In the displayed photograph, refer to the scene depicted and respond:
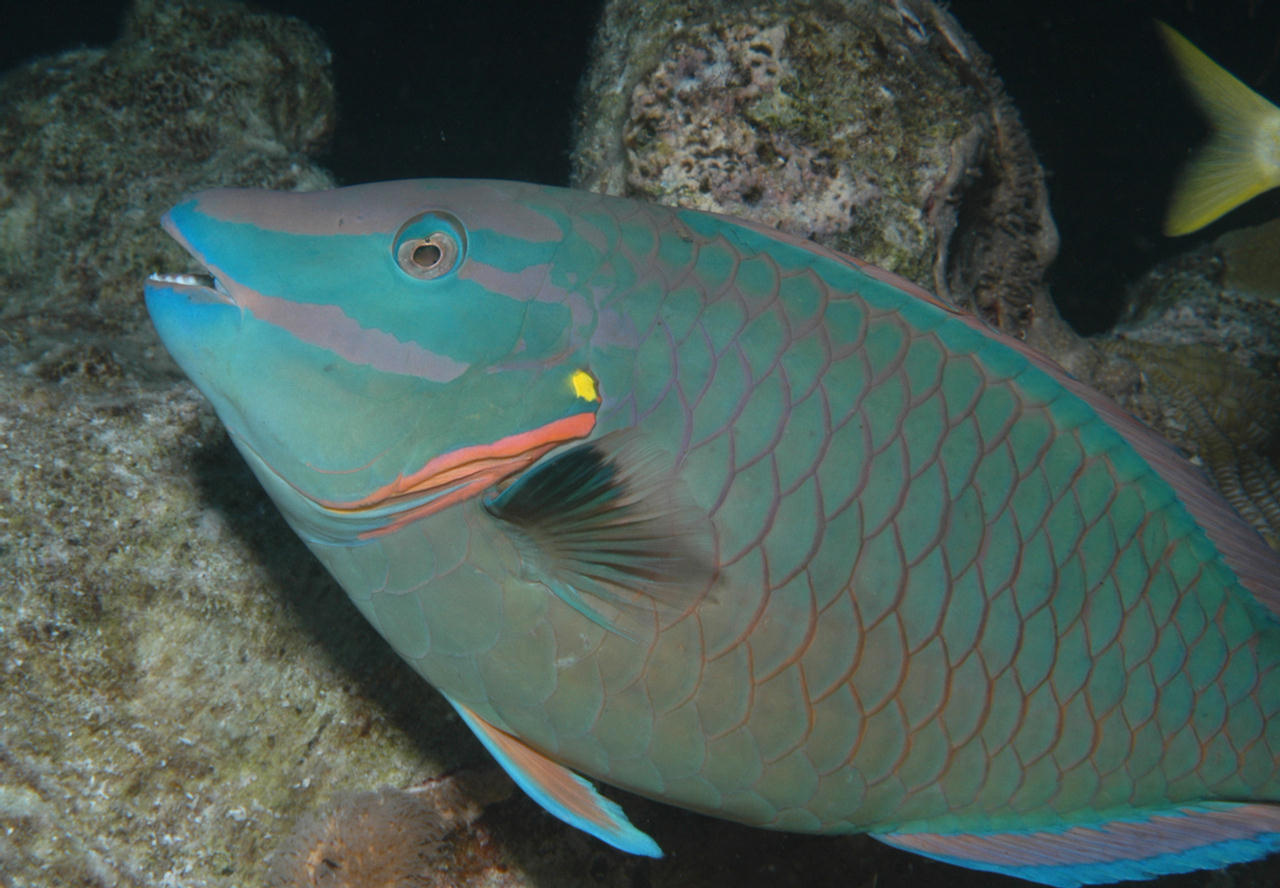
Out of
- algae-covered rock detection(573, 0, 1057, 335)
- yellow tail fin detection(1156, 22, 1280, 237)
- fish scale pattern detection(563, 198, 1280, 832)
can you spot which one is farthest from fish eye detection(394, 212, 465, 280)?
yellow tail fin detection(1156, 22, 1280, 237)

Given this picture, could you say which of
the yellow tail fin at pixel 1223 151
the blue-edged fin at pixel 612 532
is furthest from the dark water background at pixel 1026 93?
the blue-edged fin at pixel 612 532

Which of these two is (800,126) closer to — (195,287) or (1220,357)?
(195,287)

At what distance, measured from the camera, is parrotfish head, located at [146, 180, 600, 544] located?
132 cm

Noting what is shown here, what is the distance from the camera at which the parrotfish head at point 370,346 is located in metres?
1.32

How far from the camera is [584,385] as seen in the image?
1384 mm

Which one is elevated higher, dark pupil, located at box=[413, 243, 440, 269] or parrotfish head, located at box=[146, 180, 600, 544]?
dark pupil, located at box=[413, 243, 440, 269]

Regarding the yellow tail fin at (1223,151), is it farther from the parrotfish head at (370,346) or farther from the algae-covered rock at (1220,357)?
the parrotfish head at (370,346)

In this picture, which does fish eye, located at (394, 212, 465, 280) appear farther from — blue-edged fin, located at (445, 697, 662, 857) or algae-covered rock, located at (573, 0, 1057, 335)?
algae-covered rock, located at (573, 0, 1057, 335)

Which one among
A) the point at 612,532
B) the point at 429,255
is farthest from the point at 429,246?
the point at 612,532

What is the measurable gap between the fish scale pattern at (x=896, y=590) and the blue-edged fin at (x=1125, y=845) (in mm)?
52

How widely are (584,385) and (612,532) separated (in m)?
0.31

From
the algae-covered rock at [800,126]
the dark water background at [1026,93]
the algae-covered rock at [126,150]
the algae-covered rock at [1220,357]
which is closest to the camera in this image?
the algae-covered rock at [800,126]

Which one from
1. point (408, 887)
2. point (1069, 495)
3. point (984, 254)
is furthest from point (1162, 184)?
point (408, 887)

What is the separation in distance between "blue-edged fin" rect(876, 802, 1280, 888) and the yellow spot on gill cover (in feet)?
3.92
